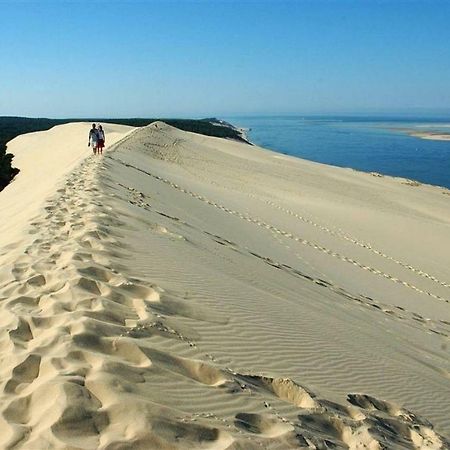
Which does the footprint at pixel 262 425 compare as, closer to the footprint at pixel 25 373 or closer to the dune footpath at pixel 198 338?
the dune footpath at pixel 198 338

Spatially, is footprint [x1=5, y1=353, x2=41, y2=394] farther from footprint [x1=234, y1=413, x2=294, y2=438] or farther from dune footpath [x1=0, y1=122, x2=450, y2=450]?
footprint [x1=234, y1=413, x2=294, y2=438]

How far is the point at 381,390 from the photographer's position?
14.7 ft

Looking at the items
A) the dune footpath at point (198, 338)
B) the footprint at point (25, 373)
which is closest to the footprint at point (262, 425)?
the dune footpath at point (198, 338)

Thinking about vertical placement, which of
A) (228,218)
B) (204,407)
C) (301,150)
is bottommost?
(301,150)

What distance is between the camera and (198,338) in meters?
4.29

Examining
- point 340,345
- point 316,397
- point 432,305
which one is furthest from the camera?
point 432,305

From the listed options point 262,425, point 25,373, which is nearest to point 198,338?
point 262,425

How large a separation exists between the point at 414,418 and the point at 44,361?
2.83 metres

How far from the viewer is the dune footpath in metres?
3.02

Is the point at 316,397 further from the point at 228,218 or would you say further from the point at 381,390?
the point at 228,218

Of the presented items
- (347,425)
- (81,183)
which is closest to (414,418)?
(347,425)

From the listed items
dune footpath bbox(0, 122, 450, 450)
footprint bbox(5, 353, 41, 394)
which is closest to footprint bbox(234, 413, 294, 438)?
dune footpath bbox(0, 122, 450, 450)

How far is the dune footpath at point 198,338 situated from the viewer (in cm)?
302

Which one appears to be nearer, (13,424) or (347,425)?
(13,424)
